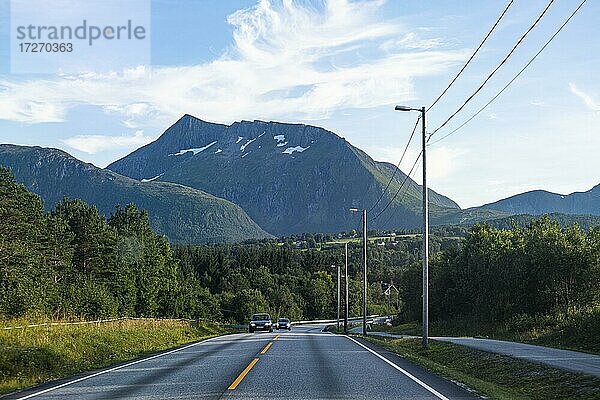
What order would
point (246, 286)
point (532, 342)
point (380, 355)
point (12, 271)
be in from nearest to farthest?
point (380, 355) < point (532, 342) < point (12, 271) < point (246, 286)

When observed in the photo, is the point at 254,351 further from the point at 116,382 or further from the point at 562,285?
the point at 562,285

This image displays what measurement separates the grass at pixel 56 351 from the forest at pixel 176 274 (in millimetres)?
12428

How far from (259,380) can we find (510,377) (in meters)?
7.30

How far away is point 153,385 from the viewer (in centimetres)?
1553

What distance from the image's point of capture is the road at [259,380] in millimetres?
14023

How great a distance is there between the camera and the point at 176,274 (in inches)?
4321

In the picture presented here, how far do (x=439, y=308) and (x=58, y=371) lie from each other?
5362 cm

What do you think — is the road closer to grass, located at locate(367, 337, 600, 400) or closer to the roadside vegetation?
grass, located at locate(367, 337, 600, 400)

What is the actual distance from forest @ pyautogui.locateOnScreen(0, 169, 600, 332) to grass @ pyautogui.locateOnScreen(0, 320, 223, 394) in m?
12.4

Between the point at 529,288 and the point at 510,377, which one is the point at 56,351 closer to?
the point at 510,377

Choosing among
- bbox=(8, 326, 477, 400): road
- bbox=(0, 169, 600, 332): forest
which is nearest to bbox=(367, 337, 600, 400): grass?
bbox=(8, 326, 477, 400): road

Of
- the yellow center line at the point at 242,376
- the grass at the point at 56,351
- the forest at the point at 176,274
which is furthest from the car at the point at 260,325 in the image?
the yellow center line at the point at 242,376

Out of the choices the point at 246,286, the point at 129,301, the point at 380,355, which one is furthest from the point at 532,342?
the point at 246,286

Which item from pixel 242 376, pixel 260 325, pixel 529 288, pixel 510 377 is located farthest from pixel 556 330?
pixel 260 325
